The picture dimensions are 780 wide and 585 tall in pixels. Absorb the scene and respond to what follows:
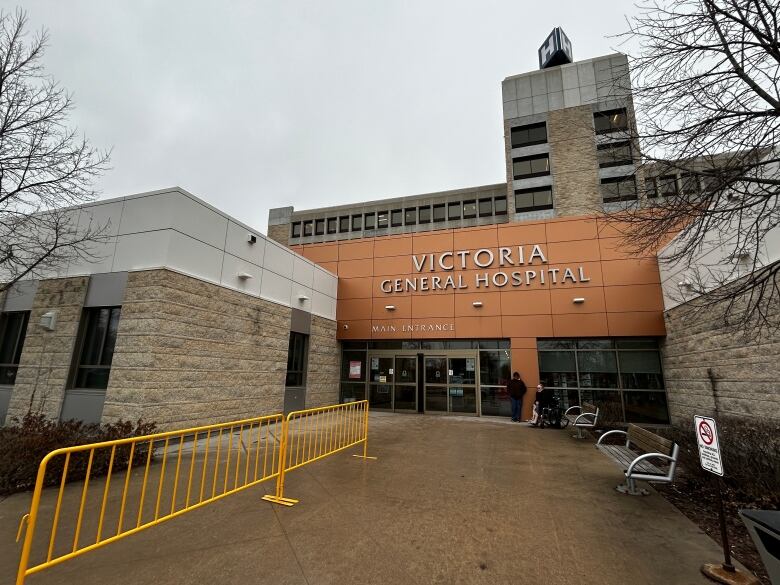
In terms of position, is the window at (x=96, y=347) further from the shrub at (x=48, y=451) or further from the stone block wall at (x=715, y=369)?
the stone block wall at (x=715, y=369)

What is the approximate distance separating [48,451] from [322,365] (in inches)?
389

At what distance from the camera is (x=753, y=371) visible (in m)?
9.05

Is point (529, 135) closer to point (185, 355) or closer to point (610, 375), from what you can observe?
point (610, 375)

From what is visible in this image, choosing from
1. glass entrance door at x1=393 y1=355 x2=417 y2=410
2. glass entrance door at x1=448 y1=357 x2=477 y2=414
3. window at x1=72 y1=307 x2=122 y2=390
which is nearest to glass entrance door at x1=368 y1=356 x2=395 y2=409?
glass entrance door at x1=393 y1=355 x2=417 y2=410

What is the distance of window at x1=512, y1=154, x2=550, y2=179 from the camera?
1136 inches

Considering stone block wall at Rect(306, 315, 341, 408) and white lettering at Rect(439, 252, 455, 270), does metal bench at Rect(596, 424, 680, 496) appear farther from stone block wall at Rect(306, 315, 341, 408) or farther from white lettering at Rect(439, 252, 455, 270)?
stone block wall at Rect(306, 315, 341, 408)

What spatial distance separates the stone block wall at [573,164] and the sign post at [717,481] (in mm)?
25802

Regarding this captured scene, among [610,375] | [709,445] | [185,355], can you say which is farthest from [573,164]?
[185,355]

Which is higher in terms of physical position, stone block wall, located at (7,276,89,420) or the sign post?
stone block wall, located at (7,276,89,420)

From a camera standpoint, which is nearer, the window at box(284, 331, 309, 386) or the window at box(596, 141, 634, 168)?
the window at box(596, 141, 634, 168)

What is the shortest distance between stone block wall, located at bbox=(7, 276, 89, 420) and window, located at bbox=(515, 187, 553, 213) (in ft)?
90.7

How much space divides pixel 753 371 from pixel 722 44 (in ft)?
27.0

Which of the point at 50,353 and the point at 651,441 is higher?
the point at 50,353

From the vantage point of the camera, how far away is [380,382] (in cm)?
1619
